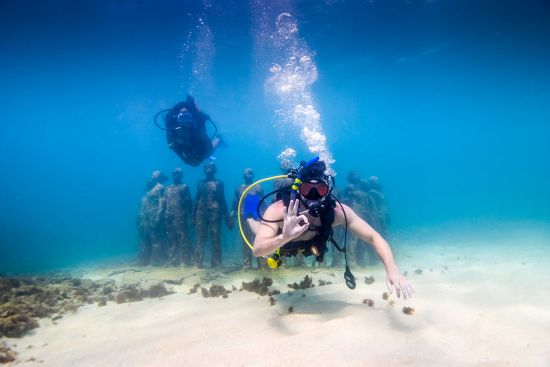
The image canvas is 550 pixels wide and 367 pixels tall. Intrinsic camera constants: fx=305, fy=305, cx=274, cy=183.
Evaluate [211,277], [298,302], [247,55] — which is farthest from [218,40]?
[298,302]

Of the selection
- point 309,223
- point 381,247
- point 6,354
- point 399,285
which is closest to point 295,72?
point 309,223

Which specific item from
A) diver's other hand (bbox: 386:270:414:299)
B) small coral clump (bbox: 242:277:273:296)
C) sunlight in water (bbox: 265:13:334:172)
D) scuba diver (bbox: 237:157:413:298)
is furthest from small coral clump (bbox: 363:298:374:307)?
sunlight in water (bbox: 265:13:334:172)

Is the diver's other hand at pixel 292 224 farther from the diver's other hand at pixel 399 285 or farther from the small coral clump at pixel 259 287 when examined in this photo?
the small coral clump at pixel 259 287

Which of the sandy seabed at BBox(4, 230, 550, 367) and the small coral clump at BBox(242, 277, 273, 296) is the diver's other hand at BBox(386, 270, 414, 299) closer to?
the sandy seabed at BBox(4, 230, 550, 367)

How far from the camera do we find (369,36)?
78.7 ft

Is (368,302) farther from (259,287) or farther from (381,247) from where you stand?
(259,287)

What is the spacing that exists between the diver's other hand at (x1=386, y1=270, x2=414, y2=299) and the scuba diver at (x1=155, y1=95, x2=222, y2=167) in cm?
890

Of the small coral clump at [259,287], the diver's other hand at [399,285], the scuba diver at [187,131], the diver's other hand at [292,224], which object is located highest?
the scuba diver at [187,131]

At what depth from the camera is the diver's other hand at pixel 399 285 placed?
399 cm

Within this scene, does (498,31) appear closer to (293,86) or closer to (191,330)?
(293,86)

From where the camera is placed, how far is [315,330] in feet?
15.3

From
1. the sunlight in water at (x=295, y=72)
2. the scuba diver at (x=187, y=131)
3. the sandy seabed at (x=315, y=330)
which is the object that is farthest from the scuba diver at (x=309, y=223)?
the sunlight in water at (x=295, y=72)

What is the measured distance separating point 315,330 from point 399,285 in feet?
4.89

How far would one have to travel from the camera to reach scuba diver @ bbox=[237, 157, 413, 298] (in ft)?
13.3
